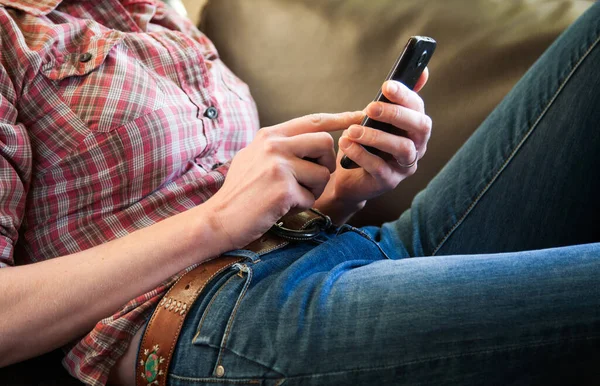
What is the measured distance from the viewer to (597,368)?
1.59 feet

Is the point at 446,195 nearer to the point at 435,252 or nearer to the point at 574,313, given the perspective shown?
the point at 435,252

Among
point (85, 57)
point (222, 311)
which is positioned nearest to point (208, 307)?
point (222, 311)

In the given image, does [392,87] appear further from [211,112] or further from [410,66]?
[211,112]

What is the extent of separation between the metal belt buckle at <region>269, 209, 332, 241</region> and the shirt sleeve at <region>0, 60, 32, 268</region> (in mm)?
296

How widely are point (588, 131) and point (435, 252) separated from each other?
9.8 inches

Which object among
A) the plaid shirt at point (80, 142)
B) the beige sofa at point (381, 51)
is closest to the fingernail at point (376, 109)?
the plaid shirt at point (80, 142)

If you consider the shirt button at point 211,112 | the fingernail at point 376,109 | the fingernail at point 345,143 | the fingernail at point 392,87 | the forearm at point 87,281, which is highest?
the fingernail at point 392,87

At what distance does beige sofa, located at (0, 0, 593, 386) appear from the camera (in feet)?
3.12

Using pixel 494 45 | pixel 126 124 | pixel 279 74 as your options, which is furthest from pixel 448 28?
pixel 126 124

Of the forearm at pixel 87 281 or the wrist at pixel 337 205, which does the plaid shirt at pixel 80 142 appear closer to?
the forearm at pixel 87 281

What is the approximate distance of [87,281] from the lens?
60 cm

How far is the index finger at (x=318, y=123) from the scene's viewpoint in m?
0.68

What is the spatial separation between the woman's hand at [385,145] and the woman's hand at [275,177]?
33 mm

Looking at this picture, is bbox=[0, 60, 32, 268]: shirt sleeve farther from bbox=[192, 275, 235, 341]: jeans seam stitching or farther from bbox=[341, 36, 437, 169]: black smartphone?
bbox=[341, 36, 437, 169]: black smartphone
